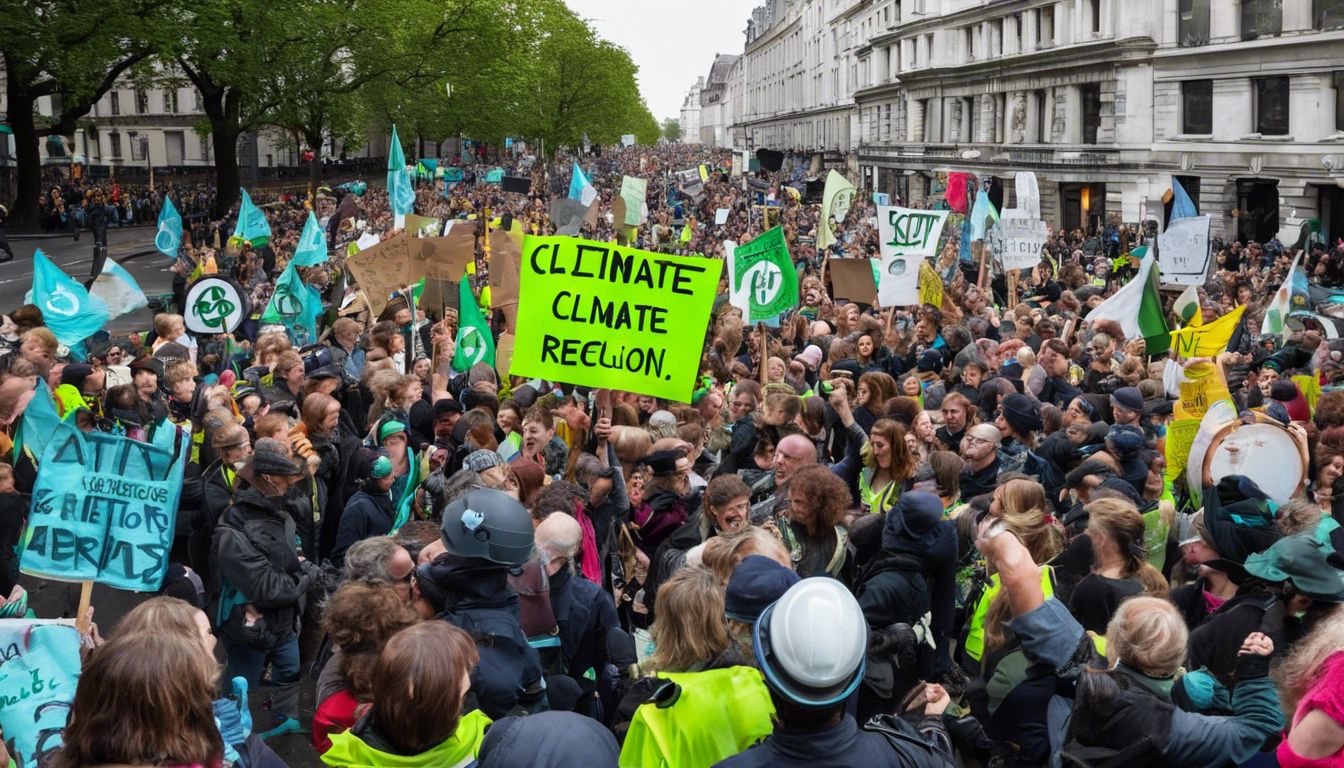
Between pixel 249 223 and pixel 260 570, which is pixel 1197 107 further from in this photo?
pixel 260 570

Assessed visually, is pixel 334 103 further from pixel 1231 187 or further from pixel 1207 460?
pixel 1207 460

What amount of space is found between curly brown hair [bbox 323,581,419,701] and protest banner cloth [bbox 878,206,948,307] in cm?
991

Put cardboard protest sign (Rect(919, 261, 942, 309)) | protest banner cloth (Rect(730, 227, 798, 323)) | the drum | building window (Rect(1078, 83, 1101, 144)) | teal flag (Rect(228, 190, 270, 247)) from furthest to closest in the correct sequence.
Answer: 1. building window (Rect(1078, 83, 1101, 144))
2. teal flag (Rect(228, 190, 270, 247))
3. cardboard protest sign (Rect(919, 261, 942, 309))
4. protest banner cloth (Rect(730, 227, 798, 323))
5. the drum

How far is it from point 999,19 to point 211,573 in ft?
171

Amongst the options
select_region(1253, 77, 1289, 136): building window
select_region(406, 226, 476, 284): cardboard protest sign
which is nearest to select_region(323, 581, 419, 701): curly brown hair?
select_region(406, 226, 476, 284): cardboard protest sign

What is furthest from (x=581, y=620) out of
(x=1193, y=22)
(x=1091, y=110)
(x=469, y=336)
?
(x=1091, y=110)

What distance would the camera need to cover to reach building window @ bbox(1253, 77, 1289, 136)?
35719 mm

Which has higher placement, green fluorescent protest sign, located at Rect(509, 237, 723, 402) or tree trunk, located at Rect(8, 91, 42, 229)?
tree trunk, located at Rect(8, 91, 42, 229)

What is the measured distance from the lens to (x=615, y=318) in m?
7.70

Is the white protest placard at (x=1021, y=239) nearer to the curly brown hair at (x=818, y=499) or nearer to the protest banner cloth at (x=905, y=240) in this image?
the protest banner cloth at (x=905, y=240)

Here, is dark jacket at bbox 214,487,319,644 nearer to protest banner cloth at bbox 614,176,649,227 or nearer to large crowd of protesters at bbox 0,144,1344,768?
large crowd of protesters at bbox 0,144,1344,768

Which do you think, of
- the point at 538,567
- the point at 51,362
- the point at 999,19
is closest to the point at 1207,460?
the point at 538,567

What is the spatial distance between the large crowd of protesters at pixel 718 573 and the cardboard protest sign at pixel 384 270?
2.43 meters

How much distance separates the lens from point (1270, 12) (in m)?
35.8
